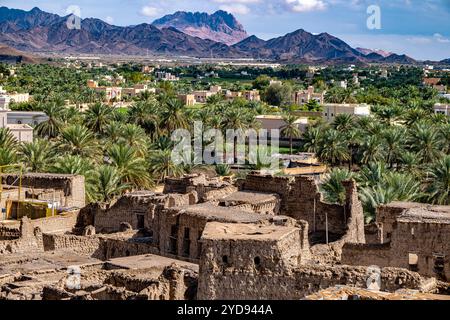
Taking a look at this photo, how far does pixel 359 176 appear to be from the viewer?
39969 mm

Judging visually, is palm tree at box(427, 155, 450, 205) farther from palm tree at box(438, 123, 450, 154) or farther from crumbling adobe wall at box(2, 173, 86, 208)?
palm tree at box(438, 123, 450, 154)

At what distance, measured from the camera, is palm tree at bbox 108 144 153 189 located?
137ft

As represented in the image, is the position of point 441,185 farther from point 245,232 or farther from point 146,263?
point 245,232

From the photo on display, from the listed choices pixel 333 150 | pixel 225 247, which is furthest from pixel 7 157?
pixel 225 247

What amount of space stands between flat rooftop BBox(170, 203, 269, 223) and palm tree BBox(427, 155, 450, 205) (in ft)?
39.7

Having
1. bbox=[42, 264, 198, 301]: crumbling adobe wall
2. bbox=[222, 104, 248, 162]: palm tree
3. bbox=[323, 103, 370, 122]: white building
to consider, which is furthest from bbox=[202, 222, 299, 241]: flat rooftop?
bbox=[323, 103, 370, 122]: white building

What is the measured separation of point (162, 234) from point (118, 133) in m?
29.9

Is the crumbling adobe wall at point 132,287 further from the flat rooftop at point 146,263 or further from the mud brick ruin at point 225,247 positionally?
the flat rooftop at point 146,263

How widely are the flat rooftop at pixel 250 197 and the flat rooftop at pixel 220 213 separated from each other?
1.32 meters

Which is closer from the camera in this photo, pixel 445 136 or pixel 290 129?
pixel 445 136

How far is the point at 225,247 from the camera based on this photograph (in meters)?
17.7

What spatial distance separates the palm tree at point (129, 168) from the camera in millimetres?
41812

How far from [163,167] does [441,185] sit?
15.7 metres
